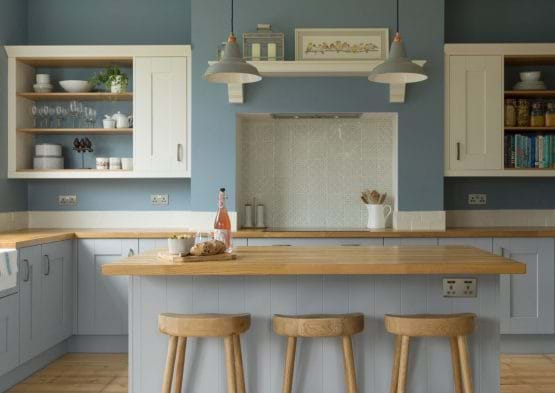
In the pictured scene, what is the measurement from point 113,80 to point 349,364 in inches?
132

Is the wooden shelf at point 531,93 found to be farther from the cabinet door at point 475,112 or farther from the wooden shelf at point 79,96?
the wooden shelf at point 79,96

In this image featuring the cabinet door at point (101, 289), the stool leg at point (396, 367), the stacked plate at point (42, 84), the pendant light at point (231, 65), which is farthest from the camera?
the stacked plate at point (42, 84)

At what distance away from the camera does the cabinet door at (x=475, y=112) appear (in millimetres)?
5000

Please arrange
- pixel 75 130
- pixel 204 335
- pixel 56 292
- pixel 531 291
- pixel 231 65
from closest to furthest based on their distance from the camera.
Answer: pixel 204 335, pixel 231 65, pixel 56 292, pixel 531 291, pixel 75 130

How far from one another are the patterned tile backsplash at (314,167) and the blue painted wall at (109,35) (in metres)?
0.67

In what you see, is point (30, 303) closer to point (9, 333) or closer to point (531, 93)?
point (9, 333)

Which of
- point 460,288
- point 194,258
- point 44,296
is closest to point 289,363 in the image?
point 194,258

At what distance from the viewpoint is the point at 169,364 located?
2764mm

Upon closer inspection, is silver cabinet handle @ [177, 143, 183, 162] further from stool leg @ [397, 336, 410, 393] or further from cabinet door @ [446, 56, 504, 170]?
stool leg @ [397, 336, 410, 393]

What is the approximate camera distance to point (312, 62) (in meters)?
4.82

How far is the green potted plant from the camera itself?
5160 millimetres

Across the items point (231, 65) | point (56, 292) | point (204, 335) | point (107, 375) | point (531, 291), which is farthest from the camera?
point (531, 291)

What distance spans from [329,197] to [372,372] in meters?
2.54

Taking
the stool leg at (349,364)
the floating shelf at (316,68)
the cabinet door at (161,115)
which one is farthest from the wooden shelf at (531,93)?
the stool leg at (349,364)
